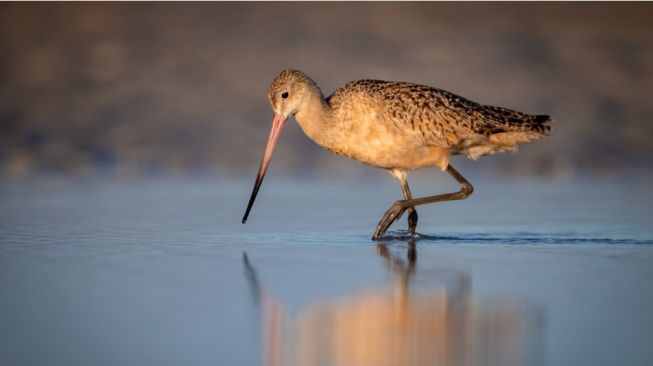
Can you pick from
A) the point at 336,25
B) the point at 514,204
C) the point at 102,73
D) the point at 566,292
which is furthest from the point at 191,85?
the point at 566,292

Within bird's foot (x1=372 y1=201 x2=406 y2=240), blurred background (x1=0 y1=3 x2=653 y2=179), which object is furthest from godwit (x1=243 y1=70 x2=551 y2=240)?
blurred background (x1=0 y1=3 x2=653 y2=179)

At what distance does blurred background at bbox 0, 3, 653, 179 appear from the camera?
40.5 ft

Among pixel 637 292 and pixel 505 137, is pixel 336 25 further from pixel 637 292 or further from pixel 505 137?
pixel 637 292

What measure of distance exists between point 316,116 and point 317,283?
2.41 m

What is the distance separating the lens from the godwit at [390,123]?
768 cm

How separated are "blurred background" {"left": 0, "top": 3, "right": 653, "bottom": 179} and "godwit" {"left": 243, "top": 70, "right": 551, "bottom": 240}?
12.4ft

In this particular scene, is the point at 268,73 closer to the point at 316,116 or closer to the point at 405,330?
the point at 316,116

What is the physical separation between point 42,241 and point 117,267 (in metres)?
1.16

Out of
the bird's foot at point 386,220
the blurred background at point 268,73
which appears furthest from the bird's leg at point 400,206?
the blurred background at point 268,73

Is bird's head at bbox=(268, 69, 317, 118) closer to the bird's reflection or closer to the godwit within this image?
the godwit

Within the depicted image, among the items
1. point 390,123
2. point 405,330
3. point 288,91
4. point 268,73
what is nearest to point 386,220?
point 390,123

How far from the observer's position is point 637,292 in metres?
5.42

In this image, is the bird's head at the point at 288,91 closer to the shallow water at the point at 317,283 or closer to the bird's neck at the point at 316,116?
the bird's neck at the point at 316,116

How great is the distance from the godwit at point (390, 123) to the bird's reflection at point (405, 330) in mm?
2161
